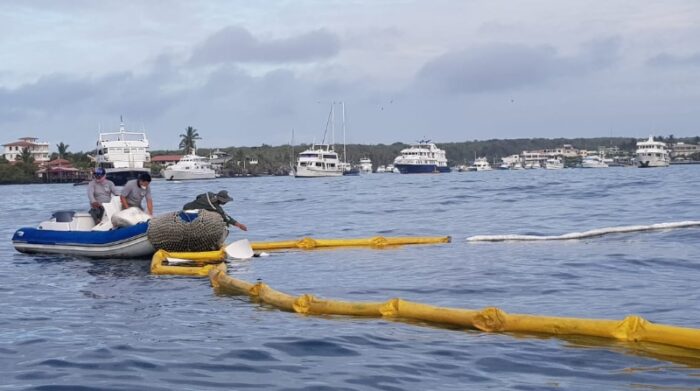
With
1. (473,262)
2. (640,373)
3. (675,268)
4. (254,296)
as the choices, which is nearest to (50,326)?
(254,296)

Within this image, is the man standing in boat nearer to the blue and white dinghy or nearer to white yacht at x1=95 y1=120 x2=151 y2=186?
the blue and white dinghy

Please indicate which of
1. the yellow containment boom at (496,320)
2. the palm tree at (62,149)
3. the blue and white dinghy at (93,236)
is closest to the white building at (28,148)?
the palm tree at (62,149)

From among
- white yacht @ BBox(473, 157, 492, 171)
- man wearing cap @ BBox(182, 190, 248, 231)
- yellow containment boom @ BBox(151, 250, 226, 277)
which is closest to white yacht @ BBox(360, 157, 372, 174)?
white yacht @ BBox(473, 157, 492, 171)

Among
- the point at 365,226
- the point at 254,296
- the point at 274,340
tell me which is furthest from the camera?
the point at 365,226

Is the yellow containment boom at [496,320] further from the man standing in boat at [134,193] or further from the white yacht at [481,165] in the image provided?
the white yacht at [481,165]

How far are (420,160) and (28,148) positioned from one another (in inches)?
3164

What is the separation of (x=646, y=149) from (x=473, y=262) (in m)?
116

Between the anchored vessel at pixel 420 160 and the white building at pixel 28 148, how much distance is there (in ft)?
252

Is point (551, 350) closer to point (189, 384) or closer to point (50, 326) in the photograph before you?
point (189, 384)

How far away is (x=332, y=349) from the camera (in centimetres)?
959

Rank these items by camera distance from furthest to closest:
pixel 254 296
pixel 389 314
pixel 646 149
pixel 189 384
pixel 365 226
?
pixel 646 149
pixel 365 226
pixel 254 296
pixel 389 314
pixel 189 384

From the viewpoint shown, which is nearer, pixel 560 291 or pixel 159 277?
pixel 560 291

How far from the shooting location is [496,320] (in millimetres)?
10219

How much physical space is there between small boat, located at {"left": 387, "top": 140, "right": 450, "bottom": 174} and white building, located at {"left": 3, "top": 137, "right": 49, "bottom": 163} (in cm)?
7676
